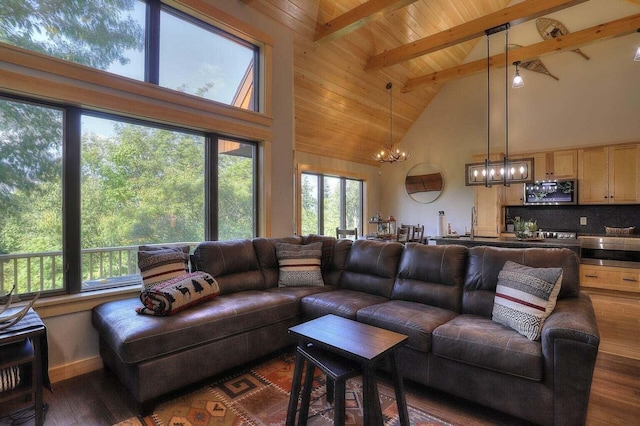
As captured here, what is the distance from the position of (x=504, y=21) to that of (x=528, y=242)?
2.79 m

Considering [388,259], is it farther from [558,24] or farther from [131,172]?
[558,24]

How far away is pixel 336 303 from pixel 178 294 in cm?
128

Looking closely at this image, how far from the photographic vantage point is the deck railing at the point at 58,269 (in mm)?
2420

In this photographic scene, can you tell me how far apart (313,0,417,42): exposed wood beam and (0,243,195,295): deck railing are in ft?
11.8

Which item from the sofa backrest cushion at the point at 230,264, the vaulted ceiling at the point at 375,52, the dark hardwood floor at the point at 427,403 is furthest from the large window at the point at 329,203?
the dark hardwood floor at the point at 427,403

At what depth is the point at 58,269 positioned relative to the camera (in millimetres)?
2605

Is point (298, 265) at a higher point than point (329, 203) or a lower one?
lower

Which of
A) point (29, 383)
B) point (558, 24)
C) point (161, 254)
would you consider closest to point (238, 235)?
point (161, 254)

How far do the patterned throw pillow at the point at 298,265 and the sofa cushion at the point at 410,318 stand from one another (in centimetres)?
93

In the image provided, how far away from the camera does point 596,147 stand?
5410 millimetres

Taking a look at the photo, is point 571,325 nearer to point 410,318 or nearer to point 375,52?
point 410,318

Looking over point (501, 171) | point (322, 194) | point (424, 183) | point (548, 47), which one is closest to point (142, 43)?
point (322, 194)

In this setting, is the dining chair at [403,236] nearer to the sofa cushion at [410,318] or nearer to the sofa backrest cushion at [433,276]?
the sofa backrest cushion at [433,276]

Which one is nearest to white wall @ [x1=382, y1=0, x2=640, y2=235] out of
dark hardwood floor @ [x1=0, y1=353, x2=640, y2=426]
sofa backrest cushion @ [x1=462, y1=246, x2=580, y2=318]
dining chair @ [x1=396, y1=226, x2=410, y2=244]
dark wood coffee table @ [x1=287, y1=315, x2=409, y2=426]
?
dining chair @ [x1=396, y1=226, x2=410, y2=244]
